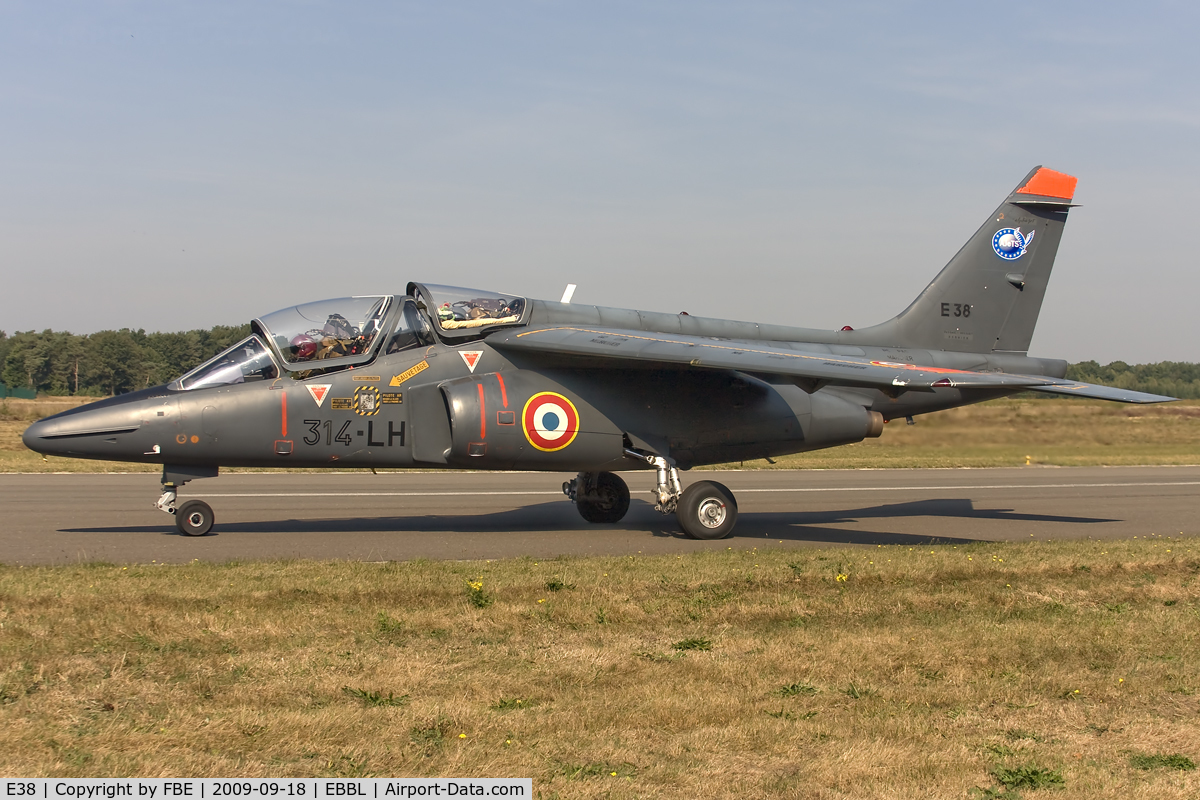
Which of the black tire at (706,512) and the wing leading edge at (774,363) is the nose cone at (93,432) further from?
the black tire at (706,512)

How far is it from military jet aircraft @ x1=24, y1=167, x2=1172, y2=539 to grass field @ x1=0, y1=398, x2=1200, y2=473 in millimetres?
6075

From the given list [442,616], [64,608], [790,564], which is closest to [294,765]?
[442,616]

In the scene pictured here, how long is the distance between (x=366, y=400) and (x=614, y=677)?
7.15 m

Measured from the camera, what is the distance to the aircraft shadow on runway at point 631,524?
13977mm

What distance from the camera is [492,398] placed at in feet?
42.1

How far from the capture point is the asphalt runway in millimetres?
12461

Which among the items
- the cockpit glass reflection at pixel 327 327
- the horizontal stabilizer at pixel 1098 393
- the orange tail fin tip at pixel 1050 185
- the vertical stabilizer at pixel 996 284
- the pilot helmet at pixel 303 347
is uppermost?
the orange tail fin tip at pixel 1050 185

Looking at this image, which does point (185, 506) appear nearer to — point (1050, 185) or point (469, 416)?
point (469, 416)

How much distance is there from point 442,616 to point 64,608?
3078 millimetres

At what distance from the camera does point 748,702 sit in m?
5.97

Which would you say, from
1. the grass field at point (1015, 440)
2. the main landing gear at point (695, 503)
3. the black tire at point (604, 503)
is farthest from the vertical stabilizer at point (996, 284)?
the black tire at point (604, 503)

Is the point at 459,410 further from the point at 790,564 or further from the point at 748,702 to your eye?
the point at 748,702

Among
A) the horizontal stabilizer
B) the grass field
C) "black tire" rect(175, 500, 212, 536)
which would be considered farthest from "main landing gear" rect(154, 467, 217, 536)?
the grass field

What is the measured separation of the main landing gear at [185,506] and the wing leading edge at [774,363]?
425 centimetres
